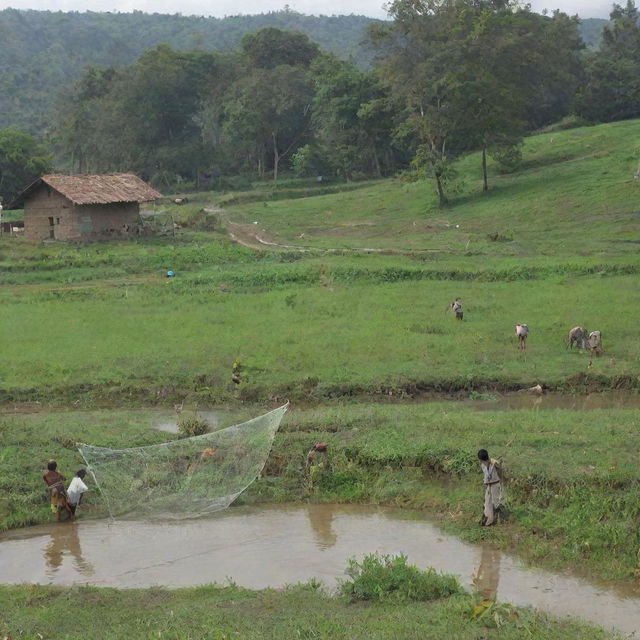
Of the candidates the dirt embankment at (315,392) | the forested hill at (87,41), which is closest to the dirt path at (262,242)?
the dirt embankment at (315,392)

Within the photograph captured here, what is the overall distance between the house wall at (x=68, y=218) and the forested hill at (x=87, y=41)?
4197cm

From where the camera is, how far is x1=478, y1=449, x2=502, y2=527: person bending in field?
1404 centimetres

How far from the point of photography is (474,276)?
109 feet

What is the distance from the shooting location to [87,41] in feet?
488

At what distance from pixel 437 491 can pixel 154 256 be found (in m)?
25.2

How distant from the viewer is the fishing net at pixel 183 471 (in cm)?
1535

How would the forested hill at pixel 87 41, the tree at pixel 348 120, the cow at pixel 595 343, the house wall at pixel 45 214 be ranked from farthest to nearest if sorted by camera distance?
1. the forested hill at pixel 87 41
2. the tree at pixel 348 120
3. the house wall at pixel 45 214
4. the cow at pixel 595 343

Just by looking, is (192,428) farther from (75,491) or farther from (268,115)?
(268,115)

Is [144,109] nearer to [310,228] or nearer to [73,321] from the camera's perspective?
[310,228]

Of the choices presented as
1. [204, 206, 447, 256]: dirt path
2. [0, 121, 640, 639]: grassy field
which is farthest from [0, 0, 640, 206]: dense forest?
[204, 206, 447, 256]: dirt path

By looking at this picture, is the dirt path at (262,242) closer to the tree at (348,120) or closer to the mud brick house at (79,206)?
the mud brick house at (79,206)

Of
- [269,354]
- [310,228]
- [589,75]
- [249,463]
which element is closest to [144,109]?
[310,228]

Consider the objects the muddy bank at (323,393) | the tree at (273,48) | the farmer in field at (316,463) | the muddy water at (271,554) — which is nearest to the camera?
the muddy water at (271,554)

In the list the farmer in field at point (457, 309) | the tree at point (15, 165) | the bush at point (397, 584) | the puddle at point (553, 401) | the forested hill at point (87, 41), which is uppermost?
the forested hill at point (87, 41)
